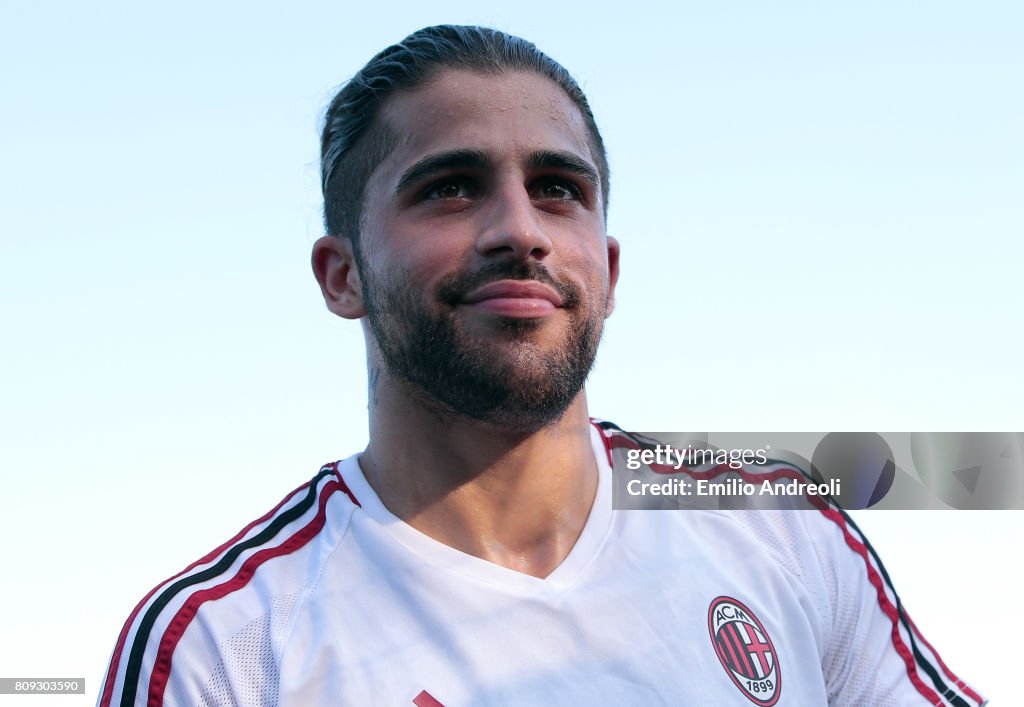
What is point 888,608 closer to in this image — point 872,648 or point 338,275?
point 872,648

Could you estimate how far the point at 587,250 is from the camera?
9.82 ft

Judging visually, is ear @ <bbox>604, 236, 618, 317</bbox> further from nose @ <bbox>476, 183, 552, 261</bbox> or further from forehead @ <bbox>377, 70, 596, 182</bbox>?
nose @ <bbox>476, 183, 552, 261</bbox>

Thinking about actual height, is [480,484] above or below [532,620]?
above

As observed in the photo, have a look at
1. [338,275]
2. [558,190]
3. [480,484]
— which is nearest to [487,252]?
[558,190]

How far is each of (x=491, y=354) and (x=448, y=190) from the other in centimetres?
54

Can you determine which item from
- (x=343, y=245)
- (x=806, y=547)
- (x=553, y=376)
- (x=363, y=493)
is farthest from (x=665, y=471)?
(x=343, y=245)

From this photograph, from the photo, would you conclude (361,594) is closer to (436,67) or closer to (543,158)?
(543,158)

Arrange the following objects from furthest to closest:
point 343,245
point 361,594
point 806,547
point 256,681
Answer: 1. point 343,245
2. point 806,547
3. point 361,594
4. point 256,681

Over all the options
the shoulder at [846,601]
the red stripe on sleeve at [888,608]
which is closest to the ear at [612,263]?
the shoulder at [846,601]

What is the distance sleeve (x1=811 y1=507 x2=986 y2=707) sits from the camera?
119 inches

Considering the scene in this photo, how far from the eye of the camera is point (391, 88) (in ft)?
10.8

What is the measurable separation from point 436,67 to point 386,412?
112cm

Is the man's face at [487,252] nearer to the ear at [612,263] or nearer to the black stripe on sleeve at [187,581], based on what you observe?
the ear at [612,263]

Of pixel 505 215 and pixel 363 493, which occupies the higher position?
pixel 505 215
